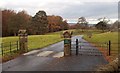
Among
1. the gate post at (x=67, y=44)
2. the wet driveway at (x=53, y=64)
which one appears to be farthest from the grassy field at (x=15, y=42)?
the gate post at (x=67, y=44)

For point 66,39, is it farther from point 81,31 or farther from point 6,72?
point 81,31

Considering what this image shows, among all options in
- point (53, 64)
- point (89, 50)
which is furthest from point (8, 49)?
point (53, 64)

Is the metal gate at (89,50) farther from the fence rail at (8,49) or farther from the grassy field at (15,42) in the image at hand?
the fence rail at (8,49)

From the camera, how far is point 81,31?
337 ft

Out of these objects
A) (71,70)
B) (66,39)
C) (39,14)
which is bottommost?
(71,70)

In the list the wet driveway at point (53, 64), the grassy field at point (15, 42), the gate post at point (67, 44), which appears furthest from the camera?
the gate post at point (67, 44)

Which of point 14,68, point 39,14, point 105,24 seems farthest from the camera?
point 105,24

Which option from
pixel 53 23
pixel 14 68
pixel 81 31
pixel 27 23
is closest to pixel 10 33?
pixel 27 23

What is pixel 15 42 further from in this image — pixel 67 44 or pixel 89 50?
pixel 67 44

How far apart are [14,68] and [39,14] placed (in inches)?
2618

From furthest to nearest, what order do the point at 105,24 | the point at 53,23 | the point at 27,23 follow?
the point at 105,24, the point at 53,23, the point at 27,23

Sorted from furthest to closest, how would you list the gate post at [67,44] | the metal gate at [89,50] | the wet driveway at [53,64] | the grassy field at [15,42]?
the metal gate at [89,50] < the gate post at [67,44] < the grassy field at [15,42] < the wet driveway at [53,64]

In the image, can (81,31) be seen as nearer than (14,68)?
No

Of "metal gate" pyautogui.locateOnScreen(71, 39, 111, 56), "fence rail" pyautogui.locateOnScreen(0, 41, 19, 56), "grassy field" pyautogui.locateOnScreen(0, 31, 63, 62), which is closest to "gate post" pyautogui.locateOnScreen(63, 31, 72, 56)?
"metal gate" pyautogui.locateOnScreen(71, 39, 111, 56)
